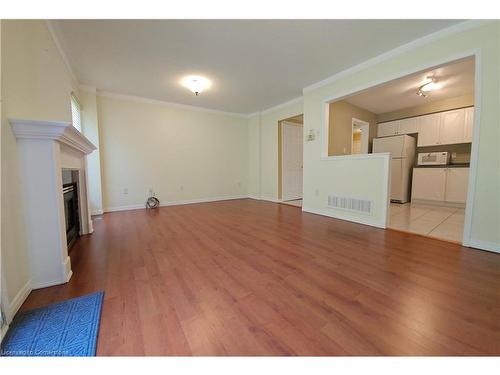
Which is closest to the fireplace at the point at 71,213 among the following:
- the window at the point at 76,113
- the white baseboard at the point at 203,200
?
the window at the point at 76,113

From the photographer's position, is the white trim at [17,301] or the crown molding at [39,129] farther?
the crown molding at [39,129]

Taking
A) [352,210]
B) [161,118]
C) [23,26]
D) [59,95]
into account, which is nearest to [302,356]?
[352,210]

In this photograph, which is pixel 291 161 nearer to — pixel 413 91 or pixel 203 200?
pixel 203 200

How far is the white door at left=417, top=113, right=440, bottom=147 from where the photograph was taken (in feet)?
14.7

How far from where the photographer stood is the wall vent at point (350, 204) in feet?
9.92

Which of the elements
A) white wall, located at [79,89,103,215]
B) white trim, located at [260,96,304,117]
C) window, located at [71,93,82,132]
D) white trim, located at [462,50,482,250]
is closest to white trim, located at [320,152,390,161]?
white trim, located at [462,50,482,250]

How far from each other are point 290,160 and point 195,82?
3.10 meters

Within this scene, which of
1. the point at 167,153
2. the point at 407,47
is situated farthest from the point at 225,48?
the point at 167,153

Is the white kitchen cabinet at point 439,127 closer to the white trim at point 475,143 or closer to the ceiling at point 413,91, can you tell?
the ceiling at point 413,91

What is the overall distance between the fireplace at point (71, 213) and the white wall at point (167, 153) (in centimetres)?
169

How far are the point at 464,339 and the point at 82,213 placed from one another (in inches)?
147

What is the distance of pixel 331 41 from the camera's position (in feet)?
7.80

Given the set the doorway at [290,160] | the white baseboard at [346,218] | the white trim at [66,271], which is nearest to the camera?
the white trim at [66,271]
